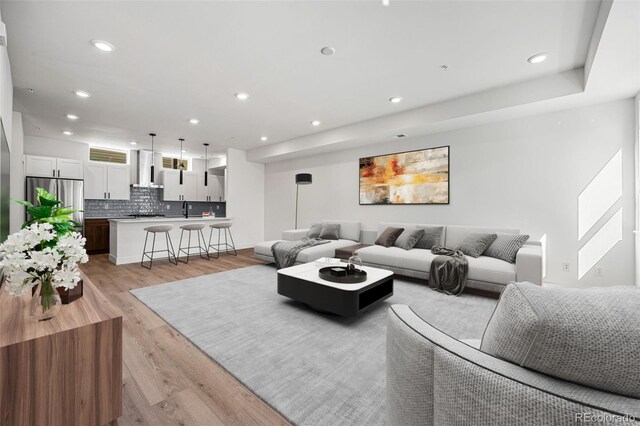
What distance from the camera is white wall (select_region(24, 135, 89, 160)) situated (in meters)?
5.90

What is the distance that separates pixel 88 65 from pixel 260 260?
3958 millimetres

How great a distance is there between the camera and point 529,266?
305 cm

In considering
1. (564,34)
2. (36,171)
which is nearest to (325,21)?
(564,34)

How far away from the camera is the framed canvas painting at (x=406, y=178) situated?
15.5 ft

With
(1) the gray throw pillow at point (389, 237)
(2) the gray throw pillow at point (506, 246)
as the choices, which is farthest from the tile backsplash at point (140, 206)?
(2) the gray throw pillow at point (506, 246)

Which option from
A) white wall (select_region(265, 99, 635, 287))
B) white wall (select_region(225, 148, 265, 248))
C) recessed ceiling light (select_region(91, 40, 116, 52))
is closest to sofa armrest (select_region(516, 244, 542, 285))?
white wall (select_region(265, 99, 635, 287))

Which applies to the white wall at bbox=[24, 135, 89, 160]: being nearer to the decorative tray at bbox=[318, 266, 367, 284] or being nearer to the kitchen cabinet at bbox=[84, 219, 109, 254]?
the kitchen cabinet at bbox=[84, 219, 109, 254]

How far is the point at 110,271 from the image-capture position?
469 centimetres

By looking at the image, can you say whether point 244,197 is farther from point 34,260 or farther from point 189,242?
point 34,260

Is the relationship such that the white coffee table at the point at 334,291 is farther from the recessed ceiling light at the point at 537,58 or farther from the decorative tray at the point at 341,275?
the recessed ceiling light at the point at 537,58

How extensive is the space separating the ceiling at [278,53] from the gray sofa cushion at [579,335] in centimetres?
237

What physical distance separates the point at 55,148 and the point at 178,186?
2728 mm

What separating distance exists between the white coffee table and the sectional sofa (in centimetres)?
96

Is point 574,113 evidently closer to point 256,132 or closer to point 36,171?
point 256,132
